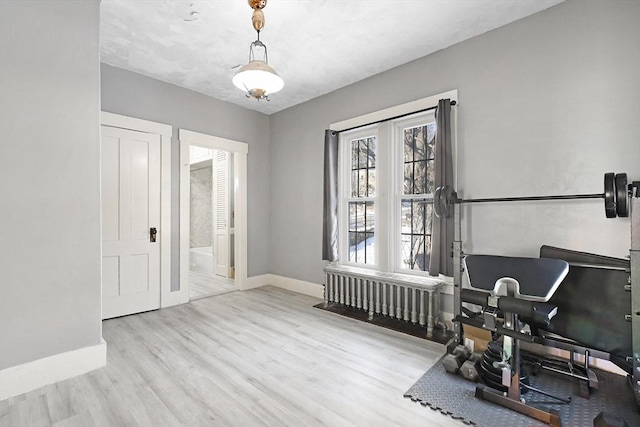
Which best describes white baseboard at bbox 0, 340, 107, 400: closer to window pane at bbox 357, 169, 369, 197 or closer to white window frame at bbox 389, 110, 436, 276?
white window frame at bbox 389, 110, 436, 276

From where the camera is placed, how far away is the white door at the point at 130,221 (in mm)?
3604

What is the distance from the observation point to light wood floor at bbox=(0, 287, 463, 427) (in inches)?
73.5

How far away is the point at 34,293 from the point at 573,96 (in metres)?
4.56

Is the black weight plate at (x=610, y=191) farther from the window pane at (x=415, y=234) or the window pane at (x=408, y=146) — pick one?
the window pane at (x=408, y=146)

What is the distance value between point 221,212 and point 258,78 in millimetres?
4385

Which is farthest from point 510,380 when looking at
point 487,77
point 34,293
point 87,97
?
point 87,97

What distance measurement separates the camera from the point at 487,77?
2939mm

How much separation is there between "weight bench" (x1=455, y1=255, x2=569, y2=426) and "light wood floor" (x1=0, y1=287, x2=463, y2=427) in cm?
46

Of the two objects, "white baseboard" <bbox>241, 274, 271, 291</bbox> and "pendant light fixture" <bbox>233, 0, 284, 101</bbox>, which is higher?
"pendant light fixture" <bbox>233, 0, 284, 101</bbox>

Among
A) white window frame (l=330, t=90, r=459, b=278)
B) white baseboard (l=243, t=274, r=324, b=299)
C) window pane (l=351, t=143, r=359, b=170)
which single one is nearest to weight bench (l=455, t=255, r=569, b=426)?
white window frame (l=330, t=90, r=459, b=278)

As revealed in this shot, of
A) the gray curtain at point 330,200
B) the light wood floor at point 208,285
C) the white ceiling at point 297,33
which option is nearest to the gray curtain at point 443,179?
the white ceiling at point 297,33

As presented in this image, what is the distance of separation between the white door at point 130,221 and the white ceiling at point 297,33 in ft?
3.32

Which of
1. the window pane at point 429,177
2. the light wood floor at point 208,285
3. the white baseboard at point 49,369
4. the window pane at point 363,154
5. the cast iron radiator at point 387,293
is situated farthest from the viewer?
the light wood floor at point 208,285

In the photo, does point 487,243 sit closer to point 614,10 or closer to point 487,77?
point 487,77
